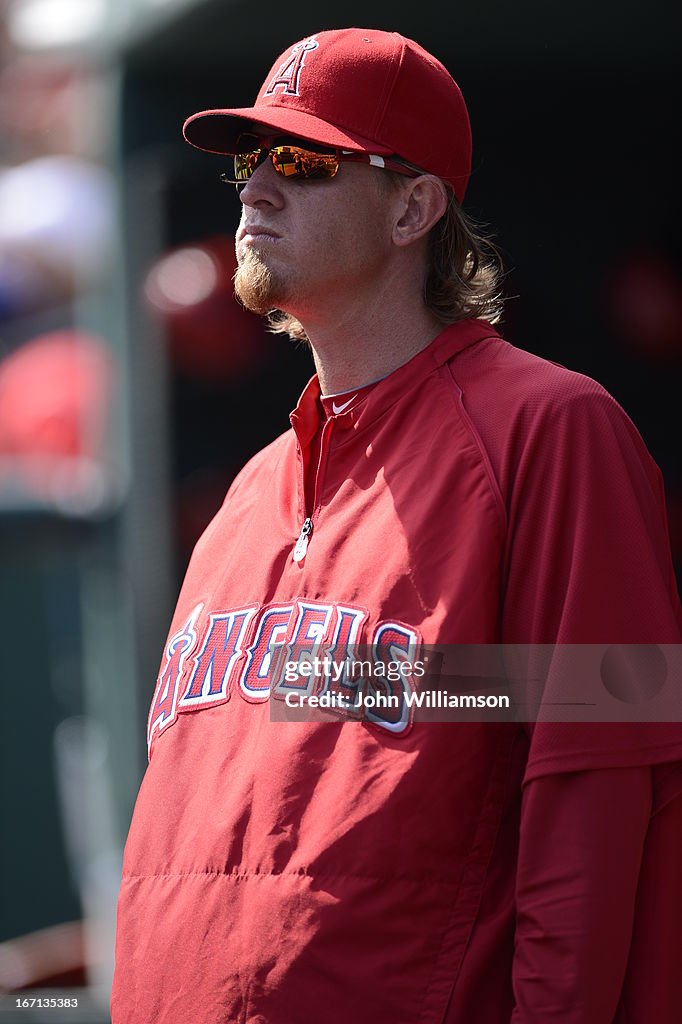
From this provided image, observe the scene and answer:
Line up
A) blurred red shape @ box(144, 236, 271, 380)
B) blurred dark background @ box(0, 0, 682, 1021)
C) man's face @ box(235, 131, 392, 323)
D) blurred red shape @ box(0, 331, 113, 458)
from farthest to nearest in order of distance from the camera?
blurred red shape @ box(0, 331, 113, 458) < blurred red shape @ box(144, 236, 271, 380) < blurred dark background @ box(0, 0, 682, 1021) < man's face @ box(235, 131, 392, 323)

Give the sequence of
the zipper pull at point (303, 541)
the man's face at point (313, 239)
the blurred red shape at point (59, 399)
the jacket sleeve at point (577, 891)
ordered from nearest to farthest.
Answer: the jacket sleeve at point (577, 891) → the zipper pull at point (303, 541) → the man's face at point (313, 239) → the blurred red shape at point (59, 399)

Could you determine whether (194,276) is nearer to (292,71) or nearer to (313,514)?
(292,71)

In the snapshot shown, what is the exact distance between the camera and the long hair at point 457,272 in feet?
6.21

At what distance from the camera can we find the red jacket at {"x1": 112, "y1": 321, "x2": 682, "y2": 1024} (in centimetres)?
144

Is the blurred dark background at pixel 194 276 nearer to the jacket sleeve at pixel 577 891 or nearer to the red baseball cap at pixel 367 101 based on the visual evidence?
the red baseball cap at pixel 367 101

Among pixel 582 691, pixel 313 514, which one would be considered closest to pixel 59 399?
pixel 313 514

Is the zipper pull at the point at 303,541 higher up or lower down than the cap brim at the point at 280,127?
lower down

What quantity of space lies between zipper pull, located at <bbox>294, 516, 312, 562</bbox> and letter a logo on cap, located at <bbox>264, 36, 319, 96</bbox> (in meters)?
0.62

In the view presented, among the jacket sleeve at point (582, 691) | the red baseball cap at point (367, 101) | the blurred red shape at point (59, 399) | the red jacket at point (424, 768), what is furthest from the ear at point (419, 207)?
the blurred red shape at point (59, 399)

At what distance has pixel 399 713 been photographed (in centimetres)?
151

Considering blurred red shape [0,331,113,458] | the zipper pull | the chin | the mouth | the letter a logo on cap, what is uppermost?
the letter a logo on cap

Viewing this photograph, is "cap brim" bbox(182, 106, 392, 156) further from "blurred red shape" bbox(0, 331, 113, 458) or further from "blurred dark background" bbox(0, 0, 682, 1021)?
"blurred red shape" bbox(0, 331, 113, 458)

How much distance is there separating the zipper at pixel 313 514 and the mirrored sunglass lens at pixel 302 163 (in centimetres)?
36

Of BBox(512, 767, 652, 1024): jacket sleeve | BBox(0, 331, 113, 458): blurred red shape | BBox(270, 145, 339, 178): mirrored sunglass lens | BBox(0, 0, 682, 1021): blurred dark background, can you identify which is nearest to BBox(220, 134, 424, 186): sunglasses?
BBox(270, 145, 339, 178): mirrored sunglass lens
